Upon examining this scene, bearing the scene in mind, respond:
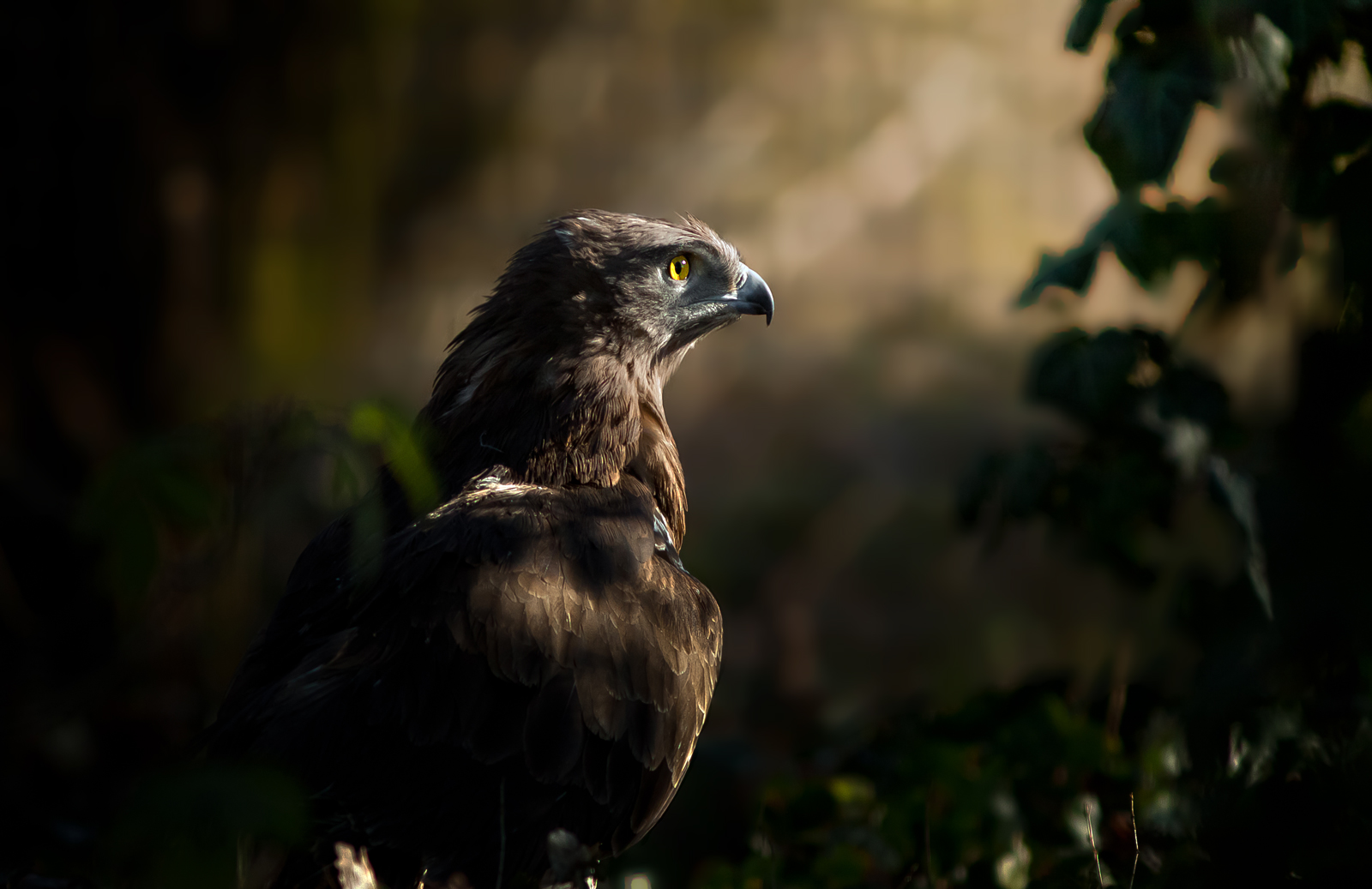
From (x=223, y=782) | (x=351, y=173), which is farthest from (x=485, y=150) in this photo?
(x=223, y=782)

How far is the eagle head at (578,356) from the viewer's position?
3287 millimetres

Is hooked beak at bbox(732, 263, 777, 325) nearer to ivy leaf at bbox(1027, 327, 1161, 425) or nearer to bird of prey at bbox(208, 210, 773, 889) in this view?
bird of prey at bbox(208, 210, 773, 889)

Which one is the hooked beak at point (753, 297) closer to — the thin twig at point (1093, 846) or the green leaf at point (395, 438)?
the thin twig at point (1093, 846)

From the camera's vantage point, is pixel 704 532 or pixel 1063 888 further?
pixel 704 532

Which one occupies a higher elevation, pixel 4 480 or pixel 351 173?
pixel 351 173

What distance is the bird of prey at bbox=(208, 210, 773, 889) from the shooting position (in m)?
2.69

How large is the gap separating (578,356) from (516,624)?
927 millimetres

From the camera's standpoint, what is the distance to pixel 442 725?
2715mm

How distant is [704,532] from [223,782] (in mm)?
4999

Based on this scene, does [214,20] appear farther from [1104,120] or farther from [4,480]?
[1104,120]

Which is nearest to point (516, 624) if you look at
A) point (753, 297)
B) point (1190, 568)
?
point (753, 297)

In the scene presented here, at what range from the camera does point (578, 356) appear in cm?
336

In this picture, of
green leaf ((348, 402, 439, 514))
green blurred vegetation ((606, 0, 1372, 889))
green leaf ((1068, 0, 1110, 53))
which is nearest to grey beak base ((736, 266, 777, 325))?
green blurred vegetation ((606, 0, 1372, 889))

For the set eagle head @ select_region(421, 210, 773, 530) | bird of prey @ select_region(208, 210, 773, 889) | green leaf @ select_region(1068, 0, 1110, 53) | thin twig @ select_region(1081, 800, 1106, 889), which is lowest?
thin twig @ select_region(1081, 800, 1106, 889)
